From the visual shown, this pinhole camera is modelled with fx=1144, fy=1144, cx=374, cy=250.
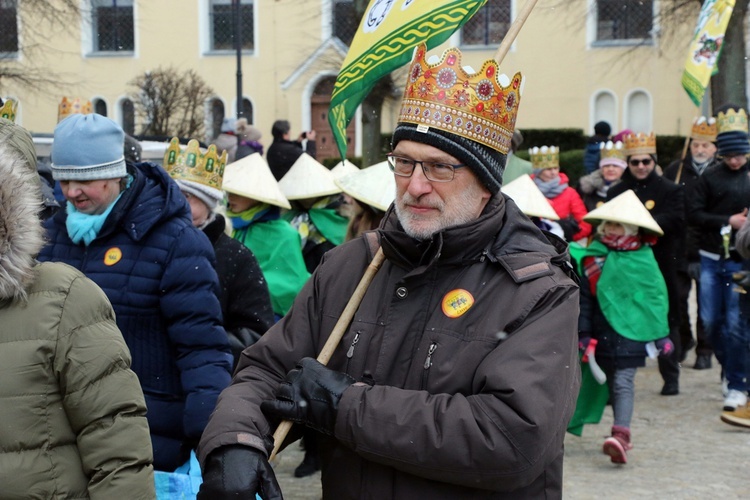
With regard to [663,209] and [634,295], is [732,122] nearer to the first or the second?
[663,209]

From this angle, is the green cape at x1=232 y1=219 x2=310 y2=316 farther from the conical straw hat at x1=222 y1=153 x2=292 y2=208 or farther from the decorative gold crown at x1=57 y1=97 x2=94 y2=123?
the decorative gold crown at x1=57 y1=97 x2=94 y2=123

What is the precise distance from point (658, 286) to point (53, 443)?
5281mm

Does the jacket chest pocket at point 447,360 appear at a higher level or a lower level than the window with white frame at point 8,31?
lower

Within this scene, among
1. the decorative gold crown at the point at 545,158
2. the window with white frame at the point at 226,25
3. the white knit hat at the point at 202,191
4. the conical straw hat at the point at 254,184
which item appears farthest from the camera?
the window with white frame at the point at 226,25

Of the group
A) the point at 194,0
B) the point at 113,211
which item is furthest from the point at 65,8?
the point at 113,211

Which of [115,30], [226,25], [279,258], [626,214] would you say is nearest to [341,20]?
[226,25]

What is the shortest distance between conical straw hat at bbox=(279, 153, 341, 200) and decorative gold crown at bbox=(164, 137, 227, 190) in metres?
1.99

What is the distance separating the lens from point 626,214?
287 inches

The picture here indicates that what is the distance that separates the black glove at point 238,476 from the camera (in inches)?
102

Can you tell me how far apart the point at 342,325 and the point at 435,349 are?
0.27 metres

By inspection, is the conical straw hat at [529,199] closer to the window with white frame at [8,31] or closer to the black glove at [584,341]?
the black glove at [584,341]

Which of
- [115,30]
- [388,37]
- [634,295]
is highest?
[115,30]

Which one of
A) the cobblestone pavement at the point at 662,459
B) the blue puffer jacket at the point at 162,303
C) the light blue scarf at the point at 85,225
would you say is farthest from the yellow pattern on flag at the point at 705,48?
the light blue scarf at the point at 85,225

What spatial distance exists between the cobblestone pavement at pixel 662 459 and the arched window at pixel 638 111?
25.8 m
